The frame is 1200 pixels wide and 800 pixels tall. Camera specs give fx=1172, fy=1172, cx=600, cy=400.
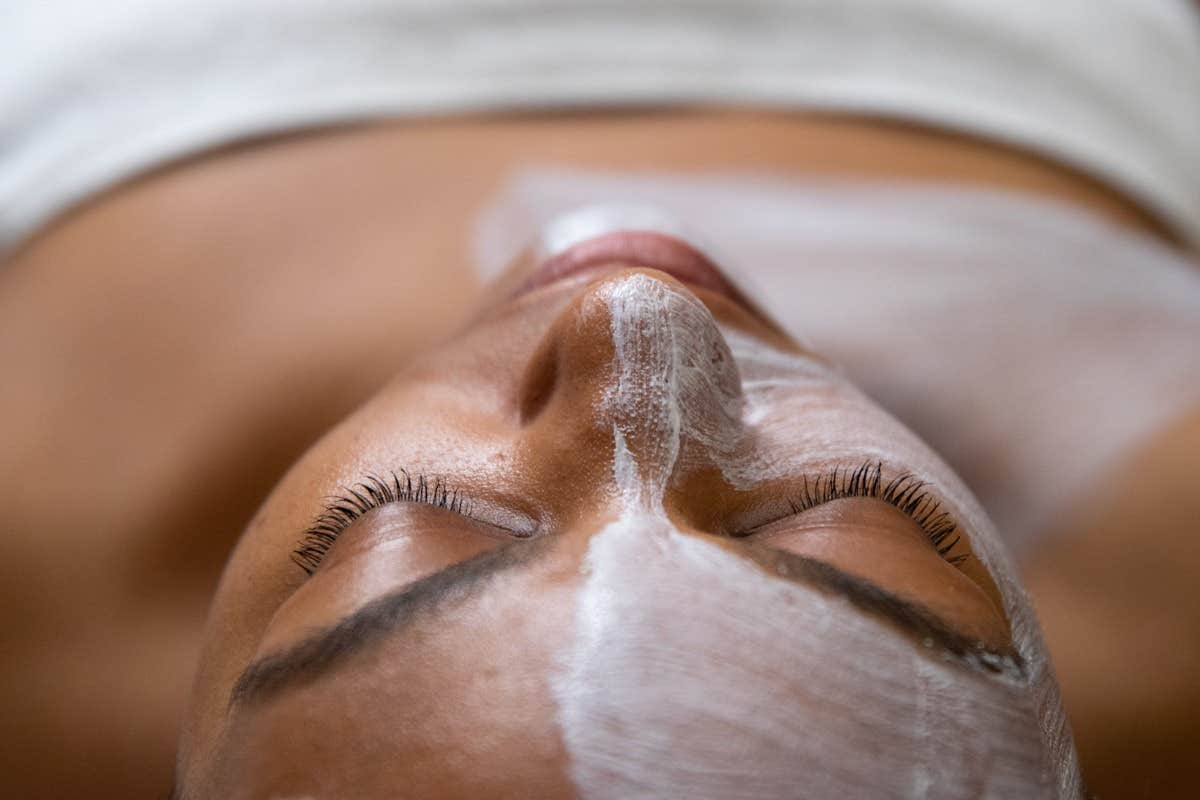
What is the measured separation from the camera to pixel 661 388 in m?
0.62

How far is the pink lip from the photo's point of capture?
791 mm

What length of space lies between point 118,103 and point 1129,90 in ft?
3.74

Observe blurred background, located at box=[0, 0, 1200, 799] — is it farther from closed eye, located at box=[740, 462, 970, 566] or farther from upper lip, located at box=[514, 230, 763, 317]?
closed eye, located at box=[740, 462, 970, 566]

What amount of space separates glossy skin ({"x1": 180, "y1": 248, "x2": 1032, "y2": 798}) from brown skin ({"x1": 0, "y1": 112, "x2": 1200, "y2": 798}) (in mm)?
372

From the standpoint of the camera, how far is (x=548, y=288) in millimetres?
777

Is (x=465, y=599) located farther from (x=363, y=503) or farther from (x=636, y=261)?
(x=636, y=261)

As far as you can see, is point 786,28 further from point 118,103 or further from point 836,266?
point 118,103

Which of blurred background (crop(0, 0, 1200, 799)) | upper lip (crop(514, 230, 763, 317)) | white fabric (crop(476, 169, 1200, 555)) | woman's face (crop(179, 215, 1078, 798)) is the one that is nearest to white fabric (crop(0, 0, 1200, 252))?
blurred background (crop(0, 0, 1200, 799))

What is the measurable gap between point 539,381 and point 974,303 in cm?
64

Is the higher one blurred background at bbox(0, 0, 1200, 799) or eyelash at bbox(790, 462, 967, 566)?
blurred background at bbox(0, 0, 1200, 799)

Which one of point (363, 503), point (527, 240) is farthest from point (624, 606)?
point (527, 240)

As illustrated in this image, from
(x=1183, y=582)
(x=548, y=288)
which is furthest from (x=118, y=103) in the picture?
(x=1183, y=582)

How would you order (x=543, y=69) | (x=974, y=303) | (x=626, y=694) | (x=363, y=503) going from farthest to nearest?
(x=543, y=69) < (x=974, y=303) < (x=363, y=503) < (x=626, y=694)

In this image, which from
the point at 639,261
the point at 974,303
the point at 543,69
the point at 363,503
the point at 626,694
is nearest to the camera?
the point at 626,694
